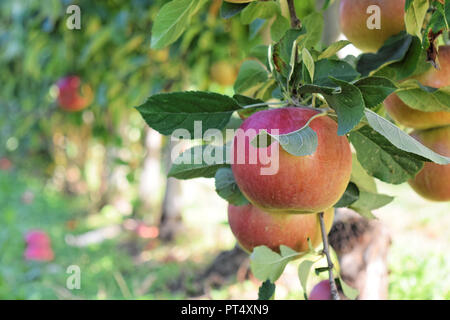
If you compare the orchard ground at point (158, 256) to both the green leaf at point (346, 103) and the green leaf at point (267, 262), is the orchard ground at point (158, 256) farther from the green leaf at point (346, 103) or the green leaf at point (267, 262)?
the green leaf at point (346, 103)

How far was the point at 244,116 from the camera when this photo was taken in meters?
0.59

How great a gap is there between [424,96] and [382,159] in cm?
9

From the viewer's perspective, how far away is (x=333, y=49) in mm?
489

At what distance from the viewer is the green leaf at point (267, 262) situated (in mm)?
499

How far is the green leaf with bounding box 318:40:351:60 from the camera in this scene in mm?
470

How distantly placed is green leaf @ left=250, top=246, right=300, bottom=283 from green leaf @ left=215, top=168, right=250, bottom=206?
66mm

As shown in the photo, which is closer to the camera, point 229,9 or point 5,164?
point 229,9

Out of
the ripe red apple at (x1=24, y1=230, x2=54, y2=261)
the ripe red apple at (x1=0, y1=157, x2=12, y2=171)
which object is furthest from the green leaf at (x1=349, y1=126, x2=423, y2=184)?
the ripe red apple at (x1=0, y1=157, x2=12, y2=171)

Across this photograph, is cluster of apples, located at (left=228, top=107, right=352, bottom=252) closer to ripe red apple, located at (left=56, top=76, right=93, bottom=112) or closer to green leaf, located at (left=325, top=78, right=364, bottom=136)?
green leaf, located at (left=325, top=78, right=364, bottom=136)

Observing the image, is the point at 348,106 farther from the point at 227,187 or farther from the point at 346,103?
the point at 227,187

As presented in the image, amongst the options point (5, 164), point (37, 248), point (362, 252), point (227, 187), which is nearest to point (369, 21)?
point (227, 187)

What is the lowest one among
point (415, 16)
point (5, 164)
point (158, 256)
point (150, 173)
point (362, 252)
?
point (158, 256)

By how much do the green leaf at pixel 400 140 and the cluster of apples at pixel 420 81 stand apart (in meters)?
0.18

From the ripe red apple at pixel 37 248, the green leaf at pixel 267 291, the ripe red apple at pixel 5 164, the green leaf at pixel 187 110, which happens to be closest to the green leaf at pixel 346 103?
the green leaf at pixel 187 110
